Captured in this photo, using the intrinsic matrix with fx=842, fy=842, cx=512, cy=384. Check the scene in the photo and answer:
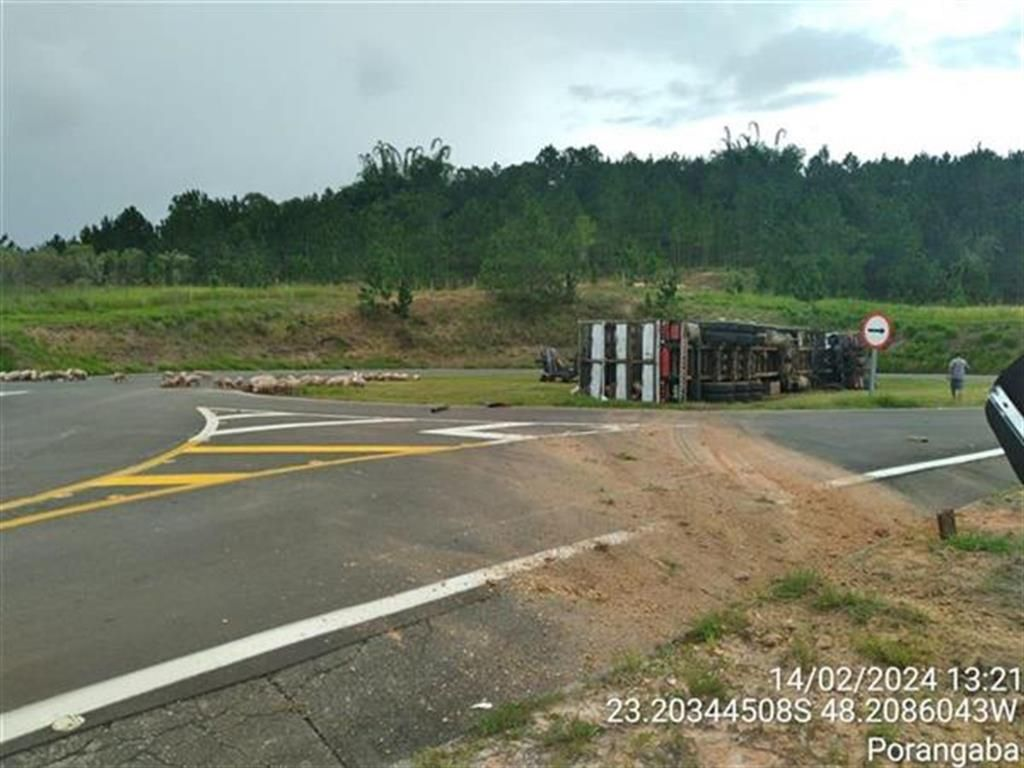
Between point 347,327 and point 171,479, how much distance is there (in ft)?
130

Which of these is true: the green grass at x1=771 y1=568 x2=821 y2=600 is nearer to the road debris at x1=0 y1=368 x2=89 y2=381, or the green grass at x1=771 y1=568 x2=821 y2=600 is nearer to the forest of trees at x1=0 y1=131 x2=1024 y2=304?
the road debris at x1=0 y1=368 x2=89 y2=381

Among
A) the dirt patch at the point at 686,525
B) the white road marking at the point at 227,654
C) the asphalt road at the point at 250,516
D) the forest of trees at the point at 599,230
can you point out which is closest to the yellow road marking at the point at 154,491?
the asphalt road at the point at 250,516

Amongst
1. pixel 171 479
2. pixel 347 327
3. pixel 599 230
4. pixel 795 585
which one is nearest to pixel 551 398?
pixel 171 479

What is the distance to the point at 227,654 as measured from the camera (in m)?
4.25

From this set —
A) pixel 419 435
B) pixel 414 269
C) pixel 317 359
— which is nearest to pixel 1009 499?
pixel 419 435

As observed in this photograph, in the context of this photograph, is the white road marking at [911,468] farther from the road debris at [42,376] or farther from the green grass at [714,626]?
the road debris at [42,376]

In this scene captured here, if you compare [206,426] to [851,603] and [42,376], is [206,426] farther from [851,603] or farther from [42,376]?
[42,376]

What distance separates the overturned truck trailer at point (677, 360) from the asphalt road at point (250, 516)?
488cm

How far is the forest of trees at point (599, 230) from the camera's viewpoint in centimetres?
5653

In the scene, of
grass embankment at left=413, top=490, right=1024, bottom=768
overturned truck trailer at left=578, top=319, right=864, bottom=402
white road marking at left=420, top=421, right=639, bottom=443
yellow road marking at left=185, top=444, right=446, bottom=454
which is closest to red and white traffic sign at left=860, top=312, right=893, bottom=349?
overturned truck trailer at left=578, top=319, right=864, bottom=402

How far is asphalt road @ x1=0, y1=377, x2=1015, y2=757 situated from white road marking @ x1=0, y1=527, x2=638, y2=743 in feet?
0.37

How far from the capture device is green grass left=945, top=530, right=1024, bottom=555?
659cm

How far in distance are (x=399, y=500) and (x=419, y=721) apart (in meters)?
3.96

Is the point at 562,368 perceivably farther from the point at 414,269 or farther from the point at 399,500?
the point at 414,269
